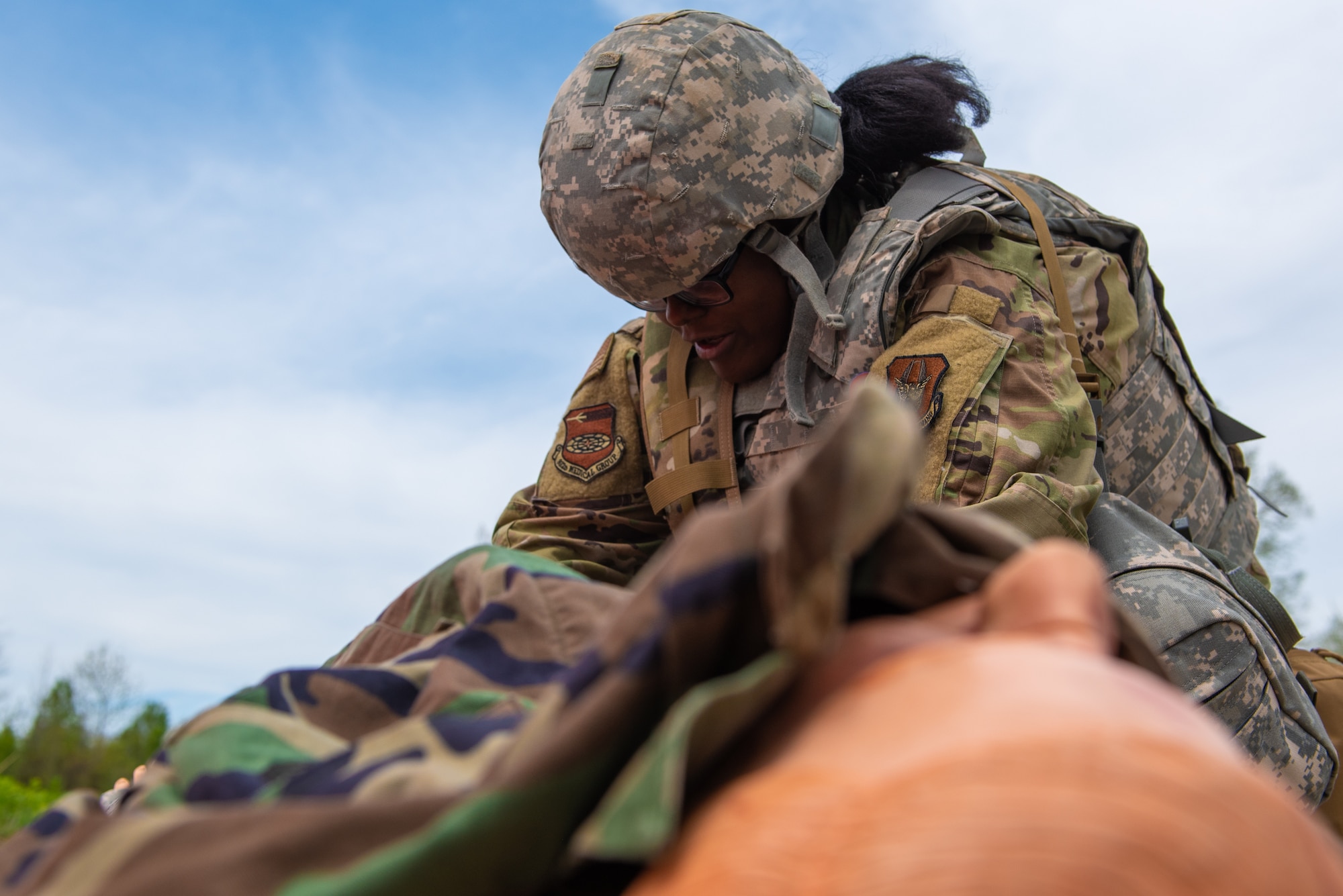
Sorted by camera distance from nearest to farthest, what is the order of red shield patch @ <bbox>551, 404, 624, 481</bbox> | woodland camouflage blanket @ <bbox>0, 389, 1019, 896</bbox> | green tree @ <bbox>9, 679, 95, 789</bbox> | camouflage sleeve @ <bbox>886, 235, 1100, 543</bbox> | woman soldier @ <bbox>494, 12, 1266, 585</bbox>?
woodland camouflage blanket @ <bbox>0, 389, 1019, 896</bbox> → camouflage sleeve @ <bbox>886, 235, 1100, 543</bbox> → woman soldier @ <bbox>494, 12, 1266, 585</bbox> → red shield patch @ <bbox>551, 404, 624, 481</bbox> → green tree @ <bbox>9, 679, 95, 789</bbox>

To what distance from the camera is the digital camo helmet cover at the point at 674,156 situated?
2.16 meters

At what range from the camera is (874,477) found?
51 cm

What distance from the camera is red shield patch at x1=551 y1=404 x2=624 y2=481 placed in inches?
95.6

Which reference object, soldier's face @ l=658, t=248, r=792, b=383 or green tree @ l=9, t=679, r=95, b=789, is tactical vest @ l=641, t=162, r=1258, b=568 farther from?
green tree @ l=9, t=679, r=95, b=789

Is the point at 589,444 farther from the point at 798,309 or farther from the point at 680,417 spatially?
the point at 798,309

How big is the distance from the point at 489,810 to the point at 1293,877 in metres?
0.31

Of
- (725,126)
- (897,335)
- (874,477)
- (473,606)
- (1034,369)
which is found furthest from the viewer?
(725,126)

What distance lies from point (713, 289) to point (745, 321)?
96 mm

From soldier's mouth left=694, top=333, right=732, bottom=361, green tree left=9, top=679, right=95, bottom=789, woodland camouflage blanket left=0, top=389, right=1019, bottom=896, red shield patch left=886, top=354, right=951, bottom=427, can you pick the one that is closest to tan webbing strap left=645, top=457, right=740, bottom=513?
soldier's mouth left=694, top=333, right=732, bottom=361

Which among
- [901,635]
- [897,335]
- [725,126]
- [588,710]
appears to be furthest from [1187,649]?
[588,710]

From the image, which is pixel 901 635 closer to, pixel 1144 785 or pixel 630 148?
pixel 1144 785

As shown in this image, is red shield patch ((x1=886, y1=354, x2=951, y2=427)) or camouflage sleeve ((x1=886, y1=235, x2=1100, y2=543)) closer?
camouflage sleeve ((x1=886, y1=235, x2=1100, y2=543))

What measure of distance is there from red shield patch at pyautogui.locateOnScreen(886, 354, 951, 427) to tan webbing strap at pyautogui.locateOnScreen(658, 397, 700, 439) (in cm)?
52

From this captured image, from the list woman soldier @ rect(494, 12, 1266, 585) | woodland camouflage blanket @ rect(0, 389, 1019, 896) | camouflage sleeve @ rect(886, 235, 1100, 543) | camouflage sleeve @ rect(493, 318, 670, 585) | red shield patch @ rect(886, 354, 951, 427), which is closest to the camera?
woodland camouflage blanket @ rect(0, 389, 1019, 896)
